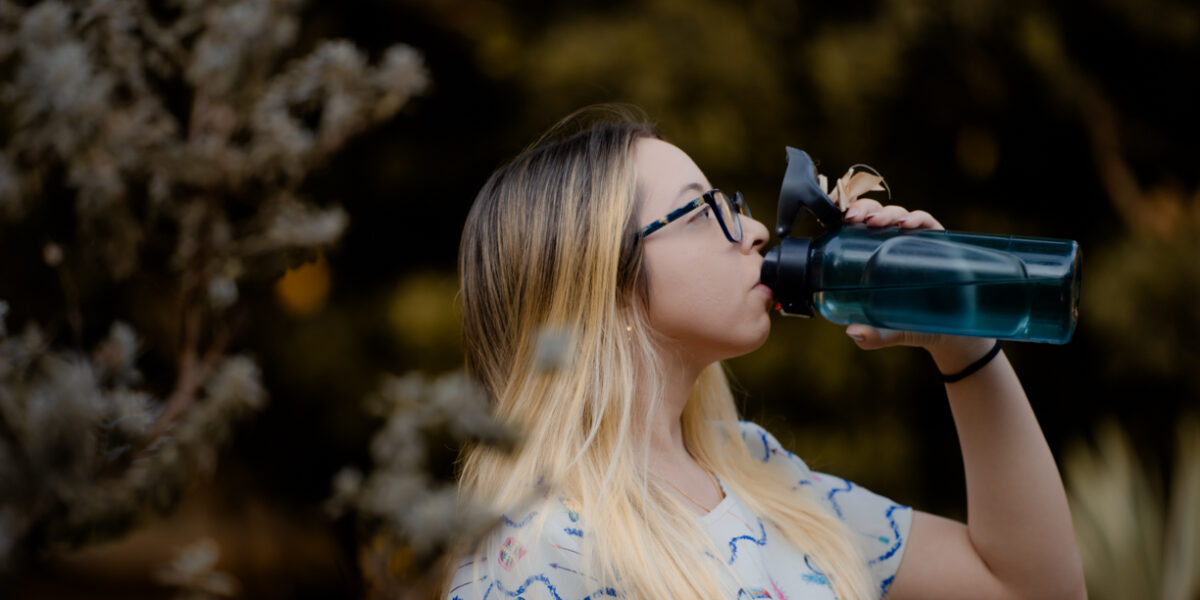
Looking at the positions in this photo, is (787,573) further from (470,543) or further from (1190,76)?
(1190,76)

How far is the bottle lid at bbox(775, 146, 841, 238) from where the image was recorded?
1.10 m

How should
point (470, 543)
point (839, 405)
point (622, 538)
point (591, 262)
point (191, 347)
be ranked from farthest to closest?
point (839, 405), point (591, 262), point (622, 538), point (191, 347), point (470, 543)

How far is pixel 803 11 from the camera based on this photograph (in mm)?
2740

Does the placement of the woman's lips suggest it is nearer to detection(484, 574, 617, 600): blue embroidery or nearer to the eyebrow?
the eyebrow

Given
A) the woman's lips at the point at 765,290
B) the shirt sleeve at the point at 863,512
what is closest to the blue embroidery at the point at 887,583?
the shirt sleeve at the point at 863,512

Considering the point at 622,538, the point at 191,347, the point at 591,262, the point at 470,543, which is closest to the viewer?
the point at 470,543

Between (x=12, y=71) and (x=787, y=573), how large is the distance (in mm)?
926

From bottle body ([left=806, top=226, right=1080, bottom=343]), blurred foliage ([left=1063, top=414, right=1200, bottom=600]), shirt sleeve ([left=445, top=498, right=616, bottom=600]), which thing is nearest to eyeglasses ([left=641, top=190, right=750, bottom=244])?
bottle body ([left=806, top=226, right=1080, bottom=343])

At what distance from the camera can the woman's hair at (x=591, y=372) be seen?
1.02m

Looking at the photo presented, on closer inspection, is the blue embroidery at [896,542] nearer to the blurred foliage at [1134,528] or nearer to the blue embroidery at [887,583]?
the blue embroidery at [887,583]

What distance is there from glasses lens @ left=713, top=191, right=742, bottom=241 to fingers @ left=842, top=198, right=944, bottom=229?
0.13 meters

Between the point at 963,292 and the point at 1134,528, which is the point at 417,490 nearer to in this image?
the point at 963,292

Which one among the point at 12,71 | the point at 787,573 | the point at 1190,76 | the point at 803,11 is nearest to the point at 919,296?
the point at 787,573

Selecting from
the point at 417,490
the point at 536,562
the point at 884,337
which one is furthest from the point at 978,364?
the point at 417,490
